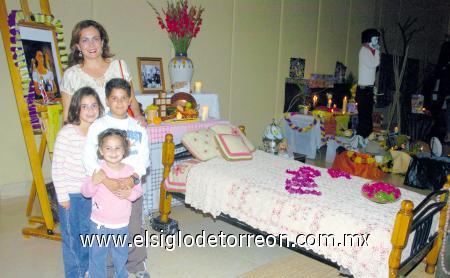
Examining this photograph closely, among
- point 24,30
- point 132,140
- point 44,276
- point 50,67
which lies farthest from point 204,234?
point 24,30

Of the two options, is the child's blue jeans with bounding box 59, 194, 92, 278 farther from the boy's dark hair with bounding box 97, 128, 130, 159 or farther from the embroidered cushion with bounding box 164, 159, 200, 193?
the embroidered cushion with bounding box 164, 159, 200, 193

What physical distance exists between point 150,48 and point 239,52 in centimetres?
180

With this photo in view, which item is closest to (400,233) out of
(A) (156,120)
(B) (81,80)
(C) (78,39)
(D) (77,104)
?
(D) (77,104)

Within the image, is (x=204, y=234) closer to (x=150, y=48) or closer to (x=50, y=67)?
(x=50, y=67)

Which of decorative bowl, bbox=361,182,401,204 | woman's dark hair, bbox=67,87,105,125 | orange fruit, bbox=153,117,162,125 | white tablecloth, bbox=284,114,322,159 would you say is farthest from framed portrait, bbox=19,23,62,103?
white tablecloth, bbox=284,114,322,159

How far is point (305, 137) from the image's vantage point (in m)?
6.78

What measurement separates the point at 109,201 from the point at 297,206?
1331 mm

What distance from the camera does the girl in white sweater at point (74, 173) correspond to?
2.29 m

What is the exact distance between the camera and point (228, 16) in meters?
6.01

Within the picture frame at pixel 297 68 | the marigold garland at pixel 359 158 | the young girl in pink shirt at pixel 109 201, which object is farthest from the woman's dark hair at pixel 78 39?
the picture frame at pixel 297 68

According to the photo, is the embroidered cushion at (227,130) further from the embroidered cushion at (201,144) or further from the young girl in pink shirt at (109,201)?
the young girl in pink shirt at (109,201)

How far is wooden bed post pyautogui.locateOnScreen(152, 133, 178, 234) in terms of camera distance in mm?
3557

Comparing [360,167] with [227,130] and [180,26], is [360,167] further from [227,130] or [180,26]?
[180,26]

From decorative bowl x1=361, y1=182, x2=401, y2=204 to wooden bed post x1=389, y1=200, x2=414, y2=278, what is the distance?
1.90 ft
